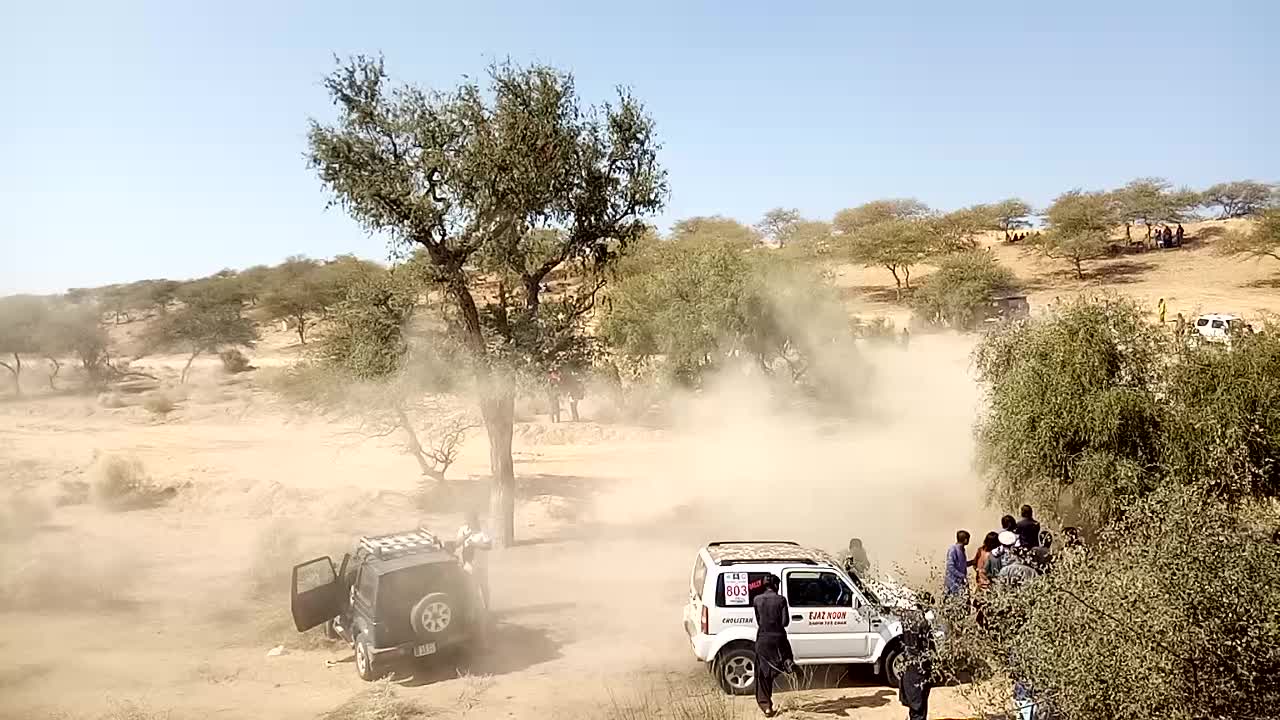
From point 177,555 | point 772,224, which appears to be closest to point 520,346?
point 177,555

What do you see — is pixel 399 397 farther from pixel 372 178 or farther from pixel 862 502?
pixel 862 502

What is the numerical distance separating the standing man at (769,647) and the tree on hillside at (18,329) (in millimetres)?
50474

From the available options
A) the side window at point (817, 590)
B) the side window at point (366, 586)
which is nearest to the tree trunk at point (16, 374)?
the side window at point (366, 586)

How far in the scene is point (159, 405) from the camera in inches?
1607

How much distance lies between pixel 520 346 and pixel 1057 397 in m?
10.1

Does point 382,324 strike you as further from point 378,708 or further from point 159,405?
point 159,405

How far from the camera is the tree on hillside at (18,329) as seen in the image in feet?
158

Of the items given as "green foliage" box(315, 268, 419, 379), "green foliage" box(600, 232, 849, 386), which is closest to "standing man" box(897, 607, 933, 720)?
"green foliage" box(315, 268, 419, 379)

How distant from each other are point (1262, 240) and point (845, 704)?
202 feet

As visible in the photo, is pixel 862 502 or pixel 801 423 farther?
pixel 801 423

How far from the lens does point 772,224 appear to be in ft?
353

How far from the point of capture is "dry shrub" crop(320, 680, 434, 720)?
33.0 ft

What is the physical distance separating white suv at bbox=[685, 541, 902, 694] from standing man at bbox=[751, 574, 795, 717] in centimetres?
54

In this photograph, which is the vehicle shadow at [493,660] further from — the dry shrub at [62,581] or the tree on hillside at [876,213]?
the tree on hillside at [876,213]
